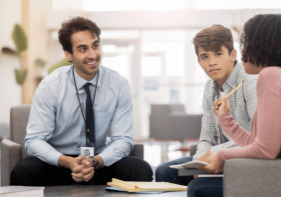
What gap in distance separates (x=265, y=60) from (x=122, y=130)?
107cm

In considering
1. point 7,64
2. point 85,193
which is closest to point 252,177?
point 85,193

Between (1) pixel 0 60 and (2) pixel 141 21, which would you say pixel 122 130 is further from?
(2) pixel 141 21

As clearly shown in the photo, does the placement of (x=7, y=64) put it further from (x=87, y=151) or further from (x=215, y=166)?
(x=215, y=166)

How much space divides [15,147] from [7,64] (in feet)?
18.5

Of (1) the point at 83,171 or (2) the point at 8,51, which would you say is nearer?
(1) the point at 83,171

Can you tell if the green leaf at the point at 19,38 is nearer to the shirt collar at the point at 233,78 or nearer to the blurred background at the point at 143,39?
the blurred background at the point at 143,39

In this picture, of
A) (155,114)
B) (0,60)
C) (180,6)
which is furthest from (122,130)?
(180,6)

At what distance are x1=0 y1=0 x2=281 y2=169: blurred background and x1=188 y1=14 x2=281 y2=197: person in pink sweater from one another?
6113 millimetres

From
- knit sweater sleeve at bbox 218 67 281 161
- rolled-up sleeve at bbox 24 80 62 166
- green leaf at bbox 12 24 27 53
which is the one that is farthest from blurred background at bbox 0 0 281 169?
knit sweater sleeve at bbox 218 67 281 161

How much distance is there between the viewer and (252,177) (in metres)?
1.01

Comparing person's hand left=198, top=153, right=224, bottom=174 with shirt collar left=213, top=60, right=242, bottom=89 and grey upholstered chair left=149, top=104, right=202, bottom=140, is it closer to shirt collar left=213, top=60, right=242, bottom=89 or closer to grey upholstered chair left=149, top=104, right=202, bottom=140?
shirt collar left=213, top=60, right=242, bottom=89

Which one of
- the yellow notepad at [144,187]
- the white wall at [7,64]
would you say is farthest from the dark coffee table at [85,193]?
the white wall at [7,64]

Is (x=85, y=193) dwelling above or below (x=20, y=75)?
below

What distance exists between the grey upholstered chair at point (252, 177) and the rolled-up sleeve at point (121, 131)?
2.95ft
